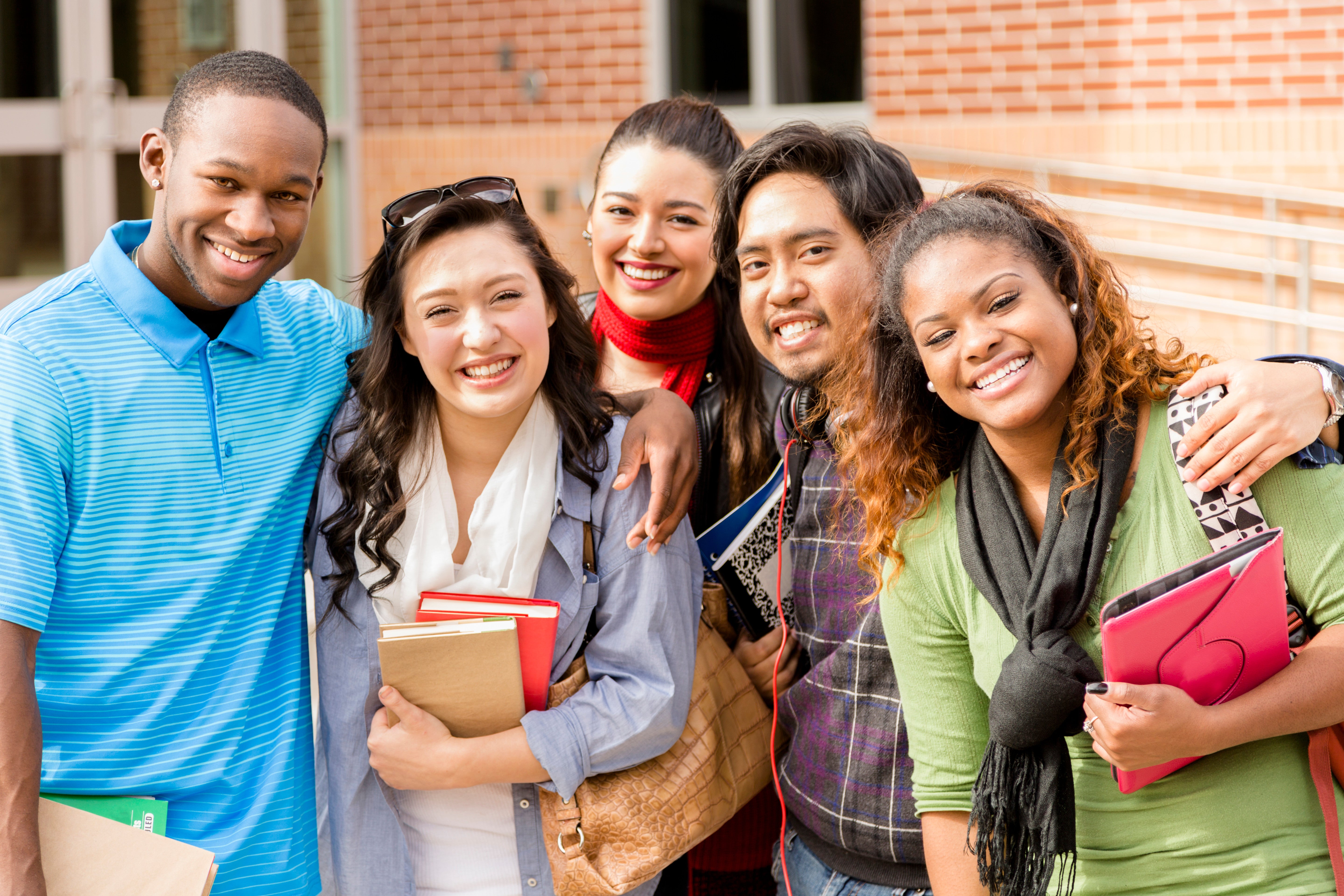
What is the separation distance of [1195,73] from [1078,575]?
546 centimetres

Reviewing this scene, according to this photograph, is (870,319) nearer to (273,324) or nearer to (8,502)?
(273,324)

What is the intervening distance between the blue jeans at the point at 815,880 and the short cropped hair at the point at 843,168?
4.32 ft

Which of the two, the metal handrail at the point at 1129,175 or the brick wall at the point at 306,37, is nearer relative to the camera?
the metal handrail at the point at 1129,175

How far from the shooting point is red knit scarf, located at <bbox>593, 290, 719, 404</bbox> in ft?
10.4

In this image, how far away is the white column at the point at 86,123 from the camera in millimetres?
7578

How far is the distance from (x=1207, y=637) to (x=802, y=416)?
102 cm

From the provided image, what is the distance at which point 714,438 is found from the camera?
2.99m

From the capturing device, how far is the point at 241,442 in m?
2.31

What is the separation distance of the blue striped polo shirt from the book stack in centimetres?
26

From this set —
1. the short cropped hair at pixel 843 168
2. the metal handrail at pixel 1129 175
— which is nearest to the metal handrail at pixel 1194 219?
the metal handrail at pixel 1129 175

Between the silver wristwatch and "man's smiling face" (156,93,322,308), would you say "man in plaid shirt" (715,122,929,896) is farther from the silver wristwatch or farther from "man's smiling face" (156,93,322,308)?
"man's smiling face" (156,93,322,308)

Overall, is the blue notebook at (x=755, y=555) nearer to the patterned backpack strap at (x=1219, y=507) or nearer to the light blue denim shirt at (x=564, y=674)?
the light blue denim shirt at (x=564, y=674)

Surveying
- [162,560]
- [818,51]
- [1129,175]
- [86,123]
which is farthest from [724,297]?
[86,123]

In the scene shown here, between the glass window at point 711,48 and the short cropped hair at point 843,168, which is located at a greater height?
the glass window at point 711,48
